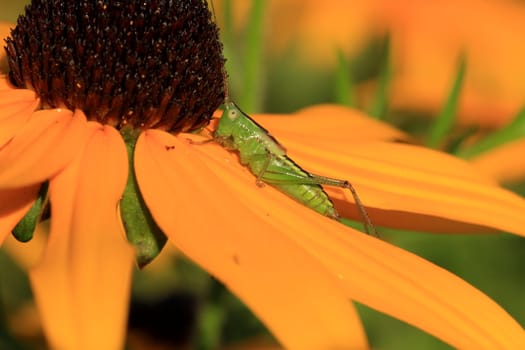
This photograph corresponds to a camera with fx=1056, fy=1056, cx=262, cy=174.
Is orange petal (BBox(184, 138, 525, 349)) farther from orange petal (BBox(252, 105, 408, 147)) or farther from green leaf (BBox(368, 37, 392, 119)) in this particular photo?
green leaf (BBox(368, 37, 392, 119))

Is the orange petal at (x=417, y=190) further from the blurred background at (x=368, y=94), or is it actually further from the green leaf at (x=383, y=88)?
the green leaf at (x=383, y=88)

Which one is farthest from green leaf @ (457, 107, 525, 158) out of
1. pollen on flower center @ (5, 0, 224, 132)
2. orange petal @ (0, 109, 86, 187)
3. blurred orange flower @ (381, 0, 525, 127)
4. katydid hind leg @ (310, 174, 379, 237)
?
orange petal @ (0, 109, 86, 187)

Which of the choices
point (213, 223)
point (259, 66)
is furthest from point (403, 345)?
point (213, 223)

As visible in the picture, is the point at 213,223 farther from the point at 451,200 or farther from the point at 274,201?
the point at 451,200

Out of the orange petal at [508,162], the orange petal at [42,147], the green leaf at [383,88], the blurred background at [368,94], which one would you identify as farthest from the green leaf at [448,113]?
the orange petal at [42,147]

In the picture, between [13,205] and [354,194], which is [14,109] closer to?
[13,205]

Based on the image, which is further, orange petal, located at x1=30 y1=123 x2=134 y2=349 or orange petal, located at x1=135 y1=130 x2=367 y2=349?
orange petal, located at x1=135 y1=130 x2=367 y2=349
